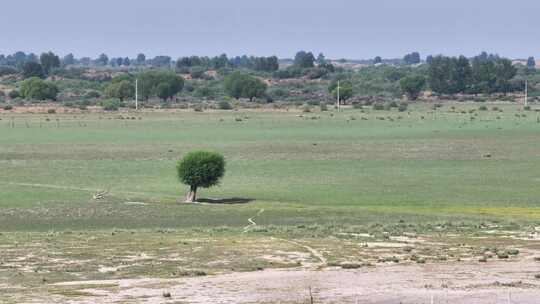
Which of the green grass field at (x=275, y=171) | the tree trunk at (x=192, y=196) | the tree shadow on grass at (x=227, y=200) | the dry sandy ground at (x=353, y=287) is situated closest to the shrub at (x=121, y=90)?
the green grass field at (x=275, y=171)

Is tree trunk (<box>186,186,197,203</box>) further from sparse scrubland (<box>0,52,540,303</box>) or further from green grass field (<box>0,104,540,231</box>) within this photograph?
green grass field (<box>0,104,540,231</box>)

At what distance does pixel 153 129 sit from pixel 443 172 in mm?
49008

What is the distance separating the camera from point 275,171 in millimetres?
78250

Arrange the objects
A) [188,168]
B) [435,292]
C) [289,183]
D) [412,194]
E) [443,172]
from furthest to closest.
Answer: [443,172]
[289,183]
[412,194]
[188,168]
[435,292]

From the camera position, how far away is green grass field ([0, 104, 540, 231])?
56.6 meters

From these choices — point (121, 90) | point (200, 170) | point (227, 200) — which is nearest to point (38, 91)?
point (121, 90)

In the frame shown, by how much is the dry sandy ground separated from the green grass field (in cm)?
1452

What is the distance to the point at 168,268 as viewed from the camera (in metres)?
39.9

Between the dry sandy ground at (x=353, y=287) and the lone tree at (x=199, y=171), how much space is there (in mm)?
22227

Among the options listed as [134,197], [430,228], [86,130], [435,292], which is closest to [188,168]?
[134,197]

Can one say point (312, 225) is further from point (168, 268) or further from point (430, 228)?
point (168, 268)

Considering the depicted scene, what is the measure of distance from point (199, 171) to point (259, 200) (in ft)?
10.5

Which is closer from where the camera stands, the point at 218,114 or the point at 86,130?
the point at 86,130

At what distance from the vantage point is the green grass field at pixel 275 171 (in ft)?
186
